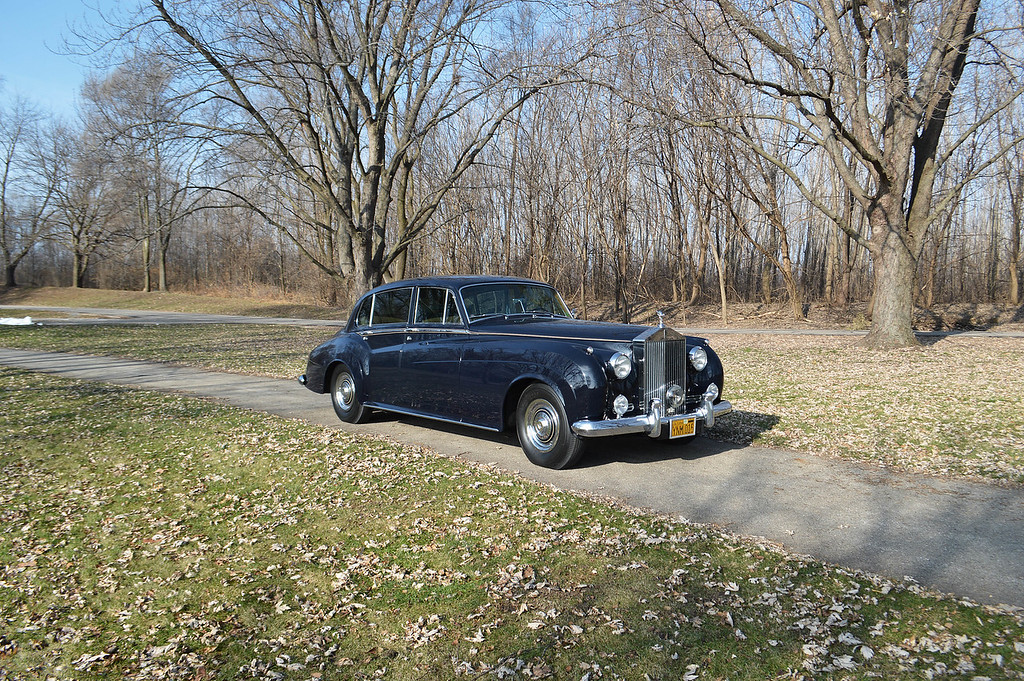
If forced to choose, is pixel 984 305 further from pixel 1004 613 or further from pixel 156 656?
pixel 156 656

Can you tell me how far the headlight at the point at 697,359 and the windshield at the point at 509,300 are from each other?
5.59 feet

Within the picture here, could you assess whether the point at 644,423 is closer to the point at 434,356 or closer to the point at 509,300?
the point at 509,300

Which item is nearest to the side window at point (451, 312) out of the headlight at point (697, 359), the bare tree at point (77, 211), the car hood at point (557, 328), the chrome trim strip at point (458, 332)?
the chrome trim strip at point (458, 332)

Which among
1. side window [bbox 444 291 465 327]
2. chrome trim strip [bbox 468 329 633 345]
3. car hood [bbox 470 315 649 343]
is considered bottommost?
chrome trim strip [bbox 468 329 633 345]

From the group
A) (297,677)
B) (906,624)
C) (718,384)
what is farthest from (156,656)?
(718,384)

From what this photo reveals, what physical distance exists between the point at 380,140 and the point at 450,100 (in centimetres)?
230

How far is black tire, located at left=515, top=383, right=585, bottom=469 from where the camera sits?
6633 mm

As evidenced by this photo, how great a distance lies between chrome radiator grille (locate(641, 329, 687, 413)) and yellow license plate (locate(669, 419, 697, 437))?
272mm

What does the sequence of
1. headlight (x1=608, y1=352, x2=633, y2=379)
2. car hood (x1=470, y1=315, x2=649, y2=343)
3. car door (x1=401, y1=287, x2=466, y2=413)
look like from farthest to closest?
car door (x1=401, y1=287, x2=466, y2=413), car hood (x1=470, y1=315, x2=649, y2=343), headlight (x1=608, y1=352, x2=633, y2=379)

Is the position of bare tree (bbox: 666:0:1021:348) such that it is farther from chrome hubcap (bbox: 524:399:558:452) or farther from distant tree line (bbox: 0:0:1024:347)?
chrome hubcap (bbox: 524:399:558:452)

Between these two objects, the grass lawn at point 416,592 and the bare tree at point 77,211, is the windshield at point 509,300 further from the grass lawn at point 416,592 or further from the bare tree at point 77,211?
the bare tree at point 77,211

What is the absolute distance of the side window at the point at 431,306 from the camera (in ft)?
26.6

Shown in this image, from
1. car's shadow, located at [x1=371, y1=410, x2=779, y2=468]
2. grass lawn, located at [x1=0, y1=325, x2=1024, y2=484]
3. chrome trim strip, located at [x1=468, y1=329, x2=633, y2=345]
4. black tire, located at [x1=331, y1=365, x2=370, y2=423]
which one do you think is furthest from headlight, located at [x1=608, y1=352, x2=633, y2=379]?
black tire, located at [x1=331, y1=365, x2=370, y2=423]

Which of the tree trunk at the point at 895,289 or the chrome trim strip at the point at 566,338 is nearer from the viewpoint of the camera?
the chrome trim strip at the point at 566,338
